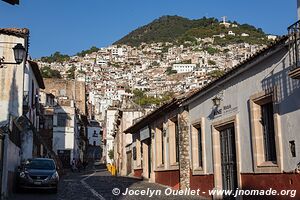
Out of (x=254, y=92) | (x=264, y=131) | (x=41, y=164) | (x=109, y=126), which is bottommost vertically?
(x=41, y=164)

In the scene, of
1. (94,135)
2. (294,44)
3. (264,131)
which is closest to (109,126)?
(94,135)

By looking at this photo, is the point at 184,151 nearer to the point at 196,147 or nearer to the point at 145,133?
the point at 196,147

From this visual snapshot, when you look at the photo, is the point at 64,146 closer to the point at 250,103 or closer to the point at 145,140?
the point at 145,140

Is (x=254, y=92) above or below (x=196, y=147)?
above

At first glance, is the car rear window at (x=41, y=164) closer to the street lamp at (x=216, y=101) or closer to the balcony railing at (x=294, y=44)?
the street lamp at (x=216, y=101)

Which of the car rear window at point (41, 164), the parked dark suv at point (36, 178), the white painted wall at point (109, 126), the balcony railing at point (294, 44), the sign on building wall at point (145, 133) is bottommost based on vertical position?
the parked dark suv at point (36, 178)

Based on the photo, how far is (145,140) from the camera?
94.9ft

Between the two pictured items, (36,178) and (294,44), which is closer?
(294,44)

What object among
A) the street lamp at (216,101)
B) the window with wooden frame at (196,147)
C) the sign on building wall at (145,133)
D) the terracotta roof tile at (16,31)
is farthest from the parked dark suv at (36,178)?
the terracotta roof tile at (16,31)

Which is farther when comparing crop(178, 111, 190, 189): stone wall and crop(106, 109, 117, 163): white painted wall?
crop(106, 109, 117, 163): white painted wall

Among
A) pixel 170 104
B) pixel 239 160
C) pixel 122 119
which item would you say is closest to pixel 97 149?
pixel 122 119

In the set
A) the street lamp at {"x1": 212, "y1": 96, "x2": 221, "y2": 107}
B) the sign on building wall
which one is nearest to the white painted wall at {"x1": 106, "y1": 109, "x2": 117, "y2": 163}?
the sign on building wall

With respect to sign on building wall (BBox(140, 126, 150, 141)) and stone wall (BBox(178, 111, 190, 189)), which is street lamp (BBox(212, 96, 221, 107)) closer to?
stone wall (BBox(178, 111, 190, 189))

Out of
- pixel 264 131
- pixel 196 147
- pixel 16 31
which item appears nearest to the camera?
pixel 264 131
